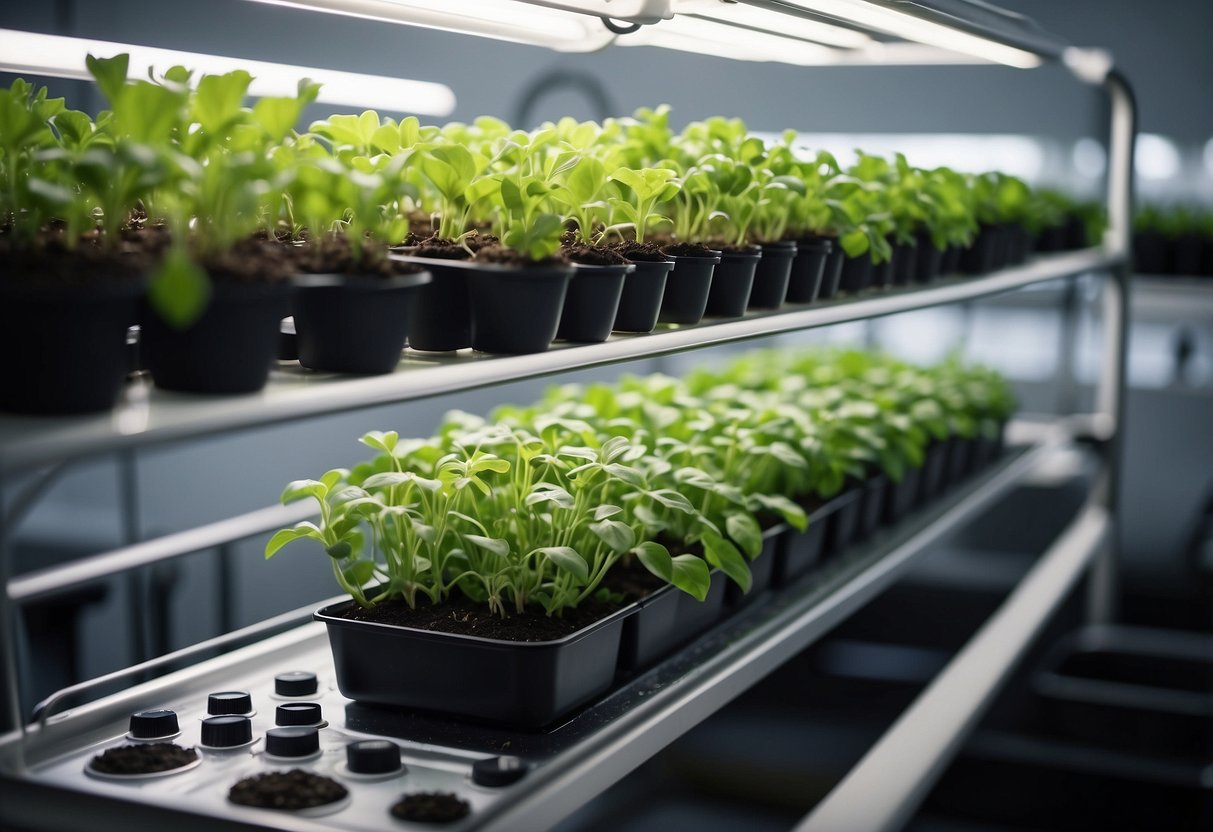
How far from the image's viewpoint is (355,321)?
1018 mm

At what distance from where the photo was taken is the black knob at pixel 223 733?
3.94 feet

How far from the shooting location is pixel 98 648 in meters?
3.70

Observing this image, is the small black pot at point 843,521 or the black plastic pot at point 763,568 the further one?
the small black pot at point 843,521

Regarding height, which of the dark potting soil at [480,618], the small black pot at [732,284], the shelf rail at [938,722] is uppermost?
the small black pot at [732,284]

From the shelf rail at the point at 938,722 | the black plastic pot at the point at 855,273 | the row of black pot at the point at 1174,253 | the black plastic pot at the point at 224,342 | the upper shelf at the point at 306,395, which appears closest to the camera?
the upper shelf at the point at 306,395

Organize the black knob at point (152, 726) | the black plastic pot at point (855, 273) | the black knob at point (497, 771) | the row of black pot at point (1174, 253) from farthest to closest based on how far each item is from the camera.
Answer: the row of black pot at point (1174, 253)
the black plastic pot at point (855, 273)
the black knob at point (152, 726)
the black knob at point (497, 771)

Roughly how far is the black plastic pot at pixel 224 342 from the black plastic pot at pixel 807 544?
1090 mm

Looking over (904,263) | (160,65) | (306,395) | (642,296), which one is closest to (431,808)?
(306,395)

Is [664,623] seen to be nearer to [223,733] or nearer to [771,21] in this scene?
[223,733]

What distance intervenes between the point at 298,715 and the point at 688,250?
2.46 feet

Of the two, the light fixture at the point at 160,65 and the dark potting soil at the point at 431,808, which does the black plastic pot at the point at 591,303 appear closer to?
the light fixture at the point at 160,65

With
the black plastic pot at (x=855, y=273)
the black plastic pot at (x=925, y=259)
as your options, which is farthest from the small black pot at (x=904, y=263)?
the black plastic pot at (x=855, y=273)

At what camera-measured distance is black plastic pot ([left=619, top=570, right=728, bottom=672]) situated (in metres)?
1.42

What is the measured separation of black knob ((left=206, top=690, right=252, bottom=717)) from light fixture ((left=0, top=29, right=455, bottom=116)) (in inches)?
26.9
